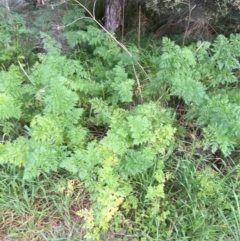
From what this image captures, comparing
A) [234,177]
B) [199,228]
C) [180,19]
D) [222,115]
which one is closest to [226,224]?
[199,228]

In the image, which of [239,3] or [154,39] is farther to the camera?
[154,39]

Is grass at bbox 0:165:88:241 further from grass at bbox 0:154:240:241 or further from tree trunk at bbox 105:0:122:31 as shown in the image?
tree trunk at bbox 105:0:122:31

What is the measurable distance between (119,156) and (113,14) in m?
1.50

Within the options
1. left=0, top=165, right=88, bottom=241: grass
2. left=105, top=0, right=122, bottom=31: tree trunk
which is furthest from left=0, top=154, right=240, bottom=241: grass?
left=105, top=0, right=122, bottom=31: tree trunk

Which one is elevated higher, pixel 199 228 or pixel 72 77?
pixel 72 77

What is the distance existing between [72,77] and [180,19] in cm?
115

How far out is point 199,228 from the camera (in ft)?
7.43

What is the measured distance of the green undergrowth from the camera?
87.2 inches

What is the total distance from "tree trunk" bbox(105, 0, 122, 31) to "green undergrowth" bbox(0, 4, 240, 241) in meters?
0.78

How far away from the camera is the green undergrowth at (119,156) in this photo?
2.21 metres

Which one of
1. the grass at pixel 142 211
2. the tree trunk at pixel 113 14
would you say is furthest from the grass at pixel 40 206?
the tree trunk at pixel 113 14

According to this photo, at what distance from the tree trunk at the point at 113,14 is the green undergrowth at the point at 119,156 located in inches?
30.6

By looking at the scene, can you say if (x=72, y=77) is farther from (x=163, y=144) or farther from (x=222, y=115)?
(x=222, y=115)

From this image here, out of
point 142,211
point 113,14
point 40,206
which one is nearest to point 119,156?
point 142,211
